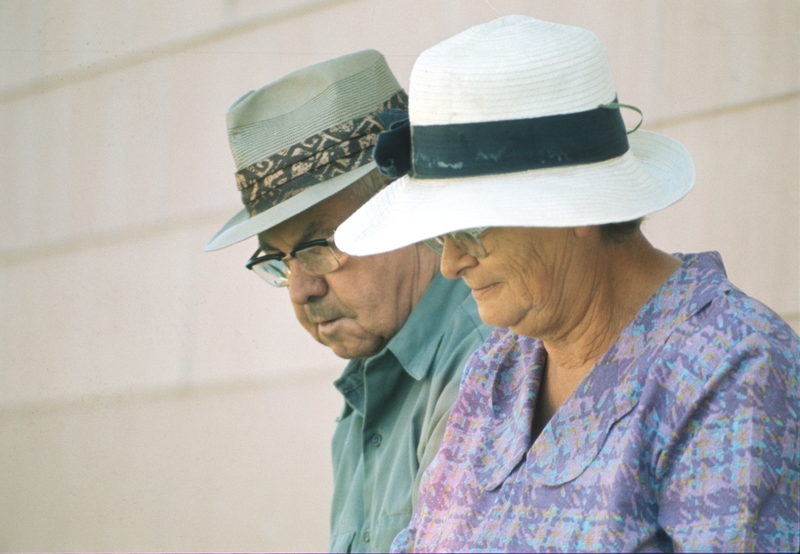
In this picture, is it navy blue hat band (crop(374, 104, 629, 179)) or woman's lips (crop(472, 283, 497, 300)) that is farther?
woman's lips (crop(472, 283, 497, 300))

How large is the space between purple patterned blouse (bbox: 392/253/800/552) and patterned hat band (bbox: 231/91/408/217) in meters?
0.99

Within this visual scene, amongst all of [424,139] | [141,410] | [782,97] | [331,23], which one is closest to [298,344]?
[141,410]

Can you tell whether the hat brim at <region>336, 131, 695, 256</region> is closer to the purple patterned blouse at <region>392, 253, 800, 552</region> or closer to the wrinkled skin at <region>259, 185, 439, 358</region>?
the purple patterned blouse at <region>392, 253, 800, 552</region>

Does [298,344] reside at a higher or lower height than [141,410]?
higher

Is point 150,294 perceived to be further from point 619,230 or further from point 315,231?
point 619,230

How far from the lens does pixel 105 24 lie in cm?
454

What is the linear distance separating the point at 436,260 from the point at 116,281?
2381mm

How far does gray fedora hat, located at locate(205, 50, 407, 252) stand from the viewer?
106 inches

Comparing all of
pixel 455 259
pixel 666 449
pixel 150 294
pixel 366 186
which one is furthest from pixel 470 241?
pixel 150 294

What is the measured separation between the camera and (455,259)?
6.11ft

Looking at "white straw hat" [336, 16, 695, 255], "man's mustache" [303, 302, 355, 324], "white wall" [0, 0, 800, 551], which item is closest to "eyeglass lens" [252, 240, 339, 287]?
"man's mustache" [303, 302, 355, 324]

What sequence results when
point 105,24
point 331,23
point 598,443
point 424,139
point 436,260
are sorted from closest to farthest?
point 598,443 → point 424,139 → point 436,260 → point 331,23 → point 105,24

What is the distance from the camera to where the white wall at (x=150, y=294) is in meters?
4.21

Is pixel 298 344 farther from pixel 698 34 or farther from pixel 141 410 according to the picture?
pixel 698 34
